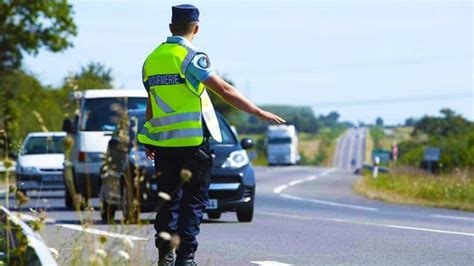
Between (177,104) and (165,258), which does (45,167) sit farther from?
(165,258)

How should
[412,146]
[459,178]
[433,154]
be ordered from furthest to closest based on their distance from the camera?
[412,146] < [433,154] < [459,178]

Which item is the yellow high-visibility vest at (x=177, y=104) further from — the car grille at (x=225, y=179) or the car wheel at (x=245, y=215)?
the car wheel at (x=245, y=215)

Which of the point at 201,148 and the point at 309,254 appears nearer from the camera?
the point at 201,148

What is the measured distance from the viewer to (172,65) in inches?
392

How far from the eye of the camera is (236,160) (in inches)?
778

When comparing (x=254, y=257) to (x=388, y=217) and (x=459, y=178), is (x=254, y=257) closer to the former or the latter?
(x=388, y=217)

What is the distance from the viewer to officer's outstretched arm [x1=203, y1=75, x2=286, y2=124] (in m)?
9.46

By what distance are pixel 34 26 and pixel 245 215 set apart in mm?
43779

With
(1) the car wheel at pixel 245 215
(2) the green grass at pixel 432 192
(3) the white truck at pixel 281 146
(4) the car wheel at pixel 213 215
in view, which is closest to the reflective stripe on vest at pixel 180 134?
(1) the car wheel at pixel 245 215

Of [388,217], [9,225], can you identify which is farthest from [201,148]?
[388,217]

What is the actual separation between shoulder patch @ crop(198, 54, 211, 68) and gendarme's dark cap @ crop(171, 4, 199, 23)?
26cm

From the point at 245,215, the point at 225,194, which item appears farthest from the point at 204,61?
the point at 245,215

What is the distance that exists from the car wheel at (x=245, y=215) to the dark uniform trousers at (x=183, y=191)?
31.8ft

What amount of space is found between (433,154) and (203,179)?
4943 cm
